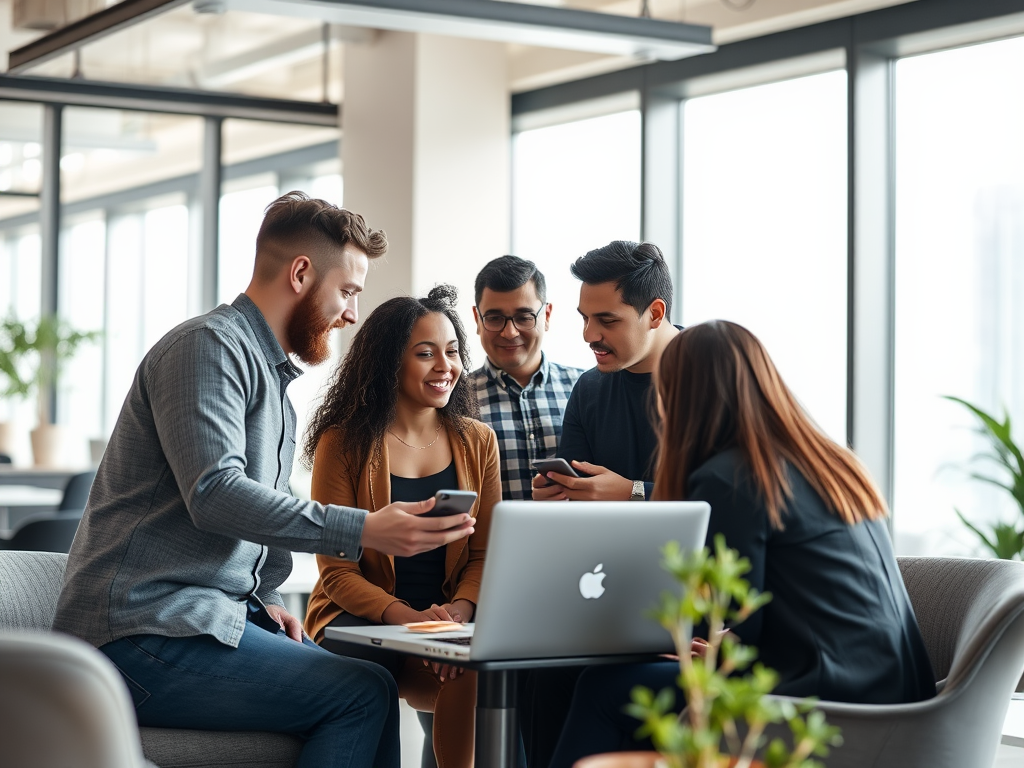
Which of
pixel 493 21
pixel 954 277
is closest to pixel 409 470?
pixel 493 21

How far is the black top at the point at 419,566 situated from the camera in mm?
3125

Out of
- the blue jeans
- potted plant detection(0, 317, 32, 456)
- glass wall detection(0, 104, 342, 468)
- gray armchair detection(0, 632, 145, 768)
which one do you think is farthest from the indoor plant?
potted plant detection(0, 317, 32, 456)

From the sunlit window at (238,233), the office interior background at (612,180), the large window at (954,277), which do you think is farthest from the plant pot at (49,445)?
the large window at (954,277)

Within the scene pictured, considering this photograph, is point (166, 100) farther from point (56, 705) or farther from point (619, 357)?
point (56, 705)

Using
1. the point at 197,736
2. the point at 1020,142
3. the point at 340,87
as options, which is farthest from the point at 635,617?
the point at 340,87

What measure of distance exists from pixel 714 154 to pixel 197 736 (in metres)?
4.24

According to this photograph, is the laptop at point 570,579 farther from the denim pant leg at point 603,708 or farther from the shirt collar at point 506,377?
the shirt collar at point 506,377

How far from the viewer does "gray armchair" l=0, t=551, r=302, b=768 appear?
2373 millimetres

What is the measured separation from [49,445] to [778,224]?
13.6ft

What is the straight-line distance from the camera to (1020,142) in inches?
189

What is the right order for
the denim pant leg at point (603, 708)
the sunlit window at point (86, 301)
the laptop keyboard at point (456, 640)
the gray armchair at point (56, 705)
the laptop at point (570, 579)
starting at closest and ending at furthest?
the gray armchair at point (56, 705)
the laptop at point (570, 579)
the laptop keyboard at point (456, 640)
the denim pant leg at point (603, 708)
the sunlit window at point (86, 301)

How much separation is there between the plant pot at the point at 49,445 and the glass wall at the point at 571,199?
273 cm

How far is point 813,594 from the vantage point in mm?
2316

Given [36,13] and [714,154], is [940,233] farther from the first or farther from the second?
[36,13]
